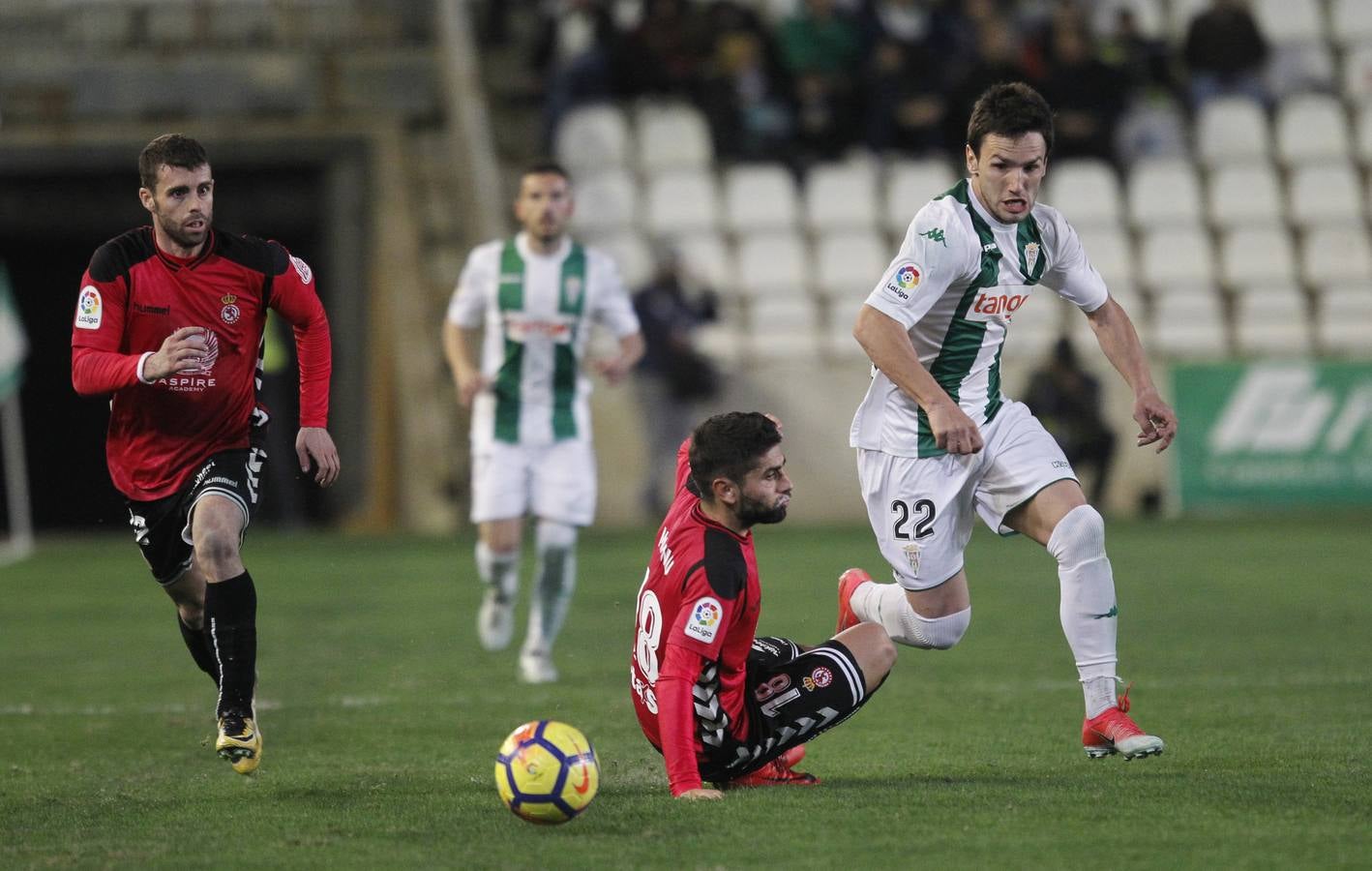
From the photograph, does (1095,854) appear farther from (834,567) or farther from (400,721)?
(834,567)

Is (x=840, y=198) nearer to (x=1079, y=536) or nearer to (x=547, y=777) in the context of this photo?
(x=1079, y=536)

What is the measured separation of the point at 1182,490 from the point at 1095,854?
44.8 ft

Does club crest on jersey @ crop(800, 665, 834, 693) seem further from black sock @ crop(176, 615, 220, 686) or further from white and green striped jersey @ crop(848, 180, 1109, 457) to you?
black sock @ crop(176, 615, 220, 686)

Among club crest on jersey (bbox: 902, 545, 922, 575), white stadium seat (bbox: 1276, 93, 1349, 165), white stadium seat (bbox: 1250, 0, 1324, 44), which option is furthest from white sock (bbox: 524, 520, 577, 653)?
white stadium seat (bbox: 1250, 0, 1324, 44)

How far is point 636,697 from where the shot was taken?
5695mm

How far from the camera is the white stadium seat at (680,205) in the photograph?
19047 millimetres

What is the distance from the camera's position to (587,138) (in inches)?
752

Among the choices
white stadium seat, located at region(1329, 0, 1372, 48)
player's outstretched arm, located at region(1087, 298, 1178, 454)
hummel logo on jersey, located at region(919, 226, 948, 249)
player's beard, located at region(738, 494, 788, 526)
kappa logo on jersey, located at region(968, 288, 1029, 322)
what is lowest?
player's beard, located at region(738, 494, 788, 526)

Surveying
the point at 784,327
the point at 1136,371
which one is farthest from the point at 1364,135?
the point at 1136,371

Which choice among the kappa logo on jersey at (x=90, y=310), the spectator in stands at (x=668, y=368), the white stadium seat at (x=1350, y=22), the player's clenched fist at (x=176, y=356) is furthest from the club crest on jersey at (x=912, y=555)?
the white stadium seat at (x=1350, y=22)

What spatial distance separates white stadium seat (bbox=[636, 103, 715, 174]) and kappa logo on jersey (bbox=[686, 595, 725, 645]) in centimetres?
1436

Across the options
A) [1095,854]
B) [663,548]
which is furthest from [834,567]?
[1095,854]

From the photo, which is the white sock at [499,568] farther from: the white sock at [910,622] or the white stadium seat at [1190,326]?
the white stadium seat at [1190,326]

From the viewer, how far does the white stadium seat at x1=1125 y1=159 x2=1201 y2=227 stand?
64.0 ft
